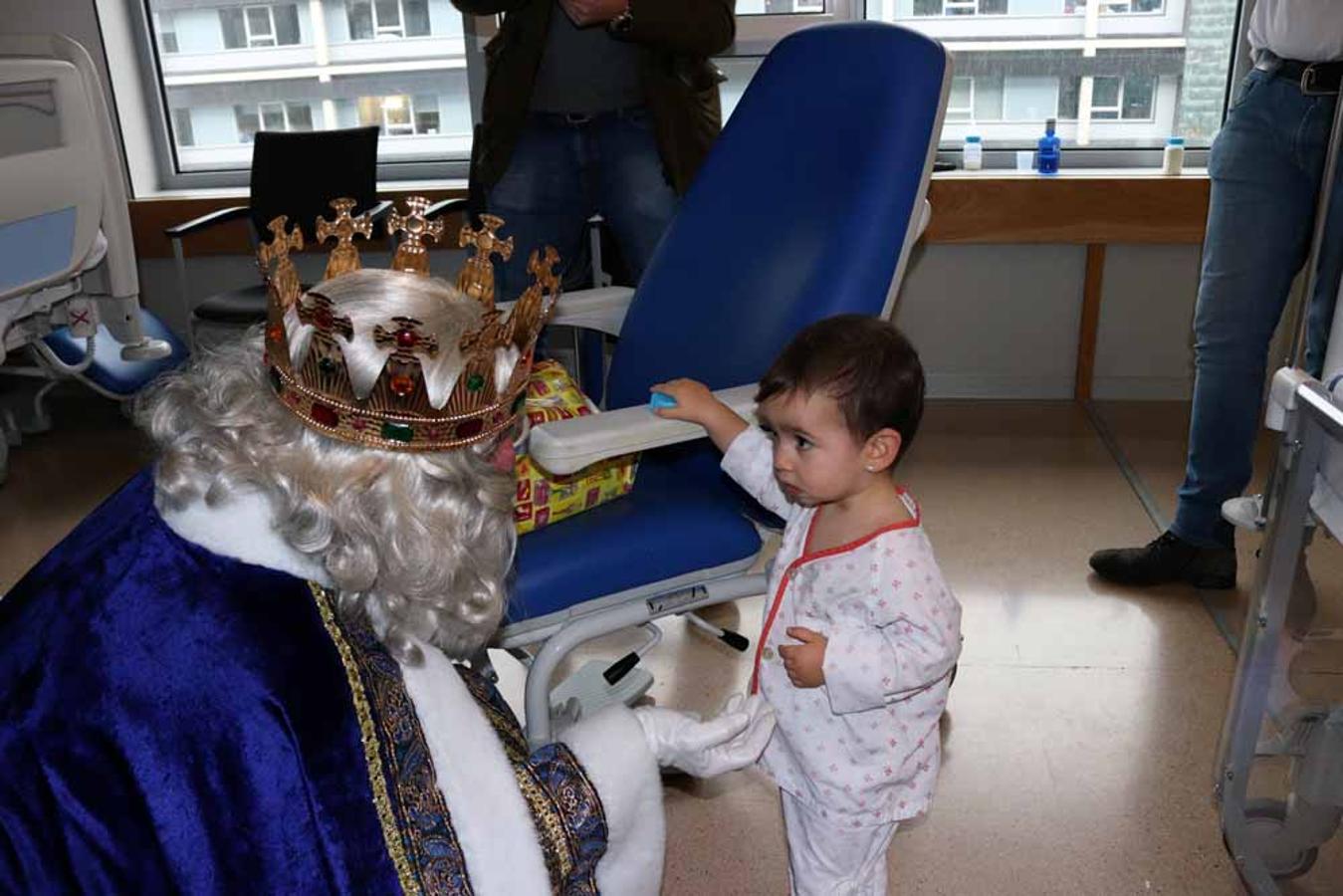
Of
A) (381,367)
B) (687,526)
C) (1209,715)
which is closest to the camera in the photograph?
(381,367)

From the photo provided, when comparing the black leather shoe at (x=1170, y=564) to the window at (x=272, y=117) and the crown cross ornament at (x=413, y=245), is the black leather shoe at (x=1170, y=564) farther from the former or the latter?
the window at (x=272, y=117)

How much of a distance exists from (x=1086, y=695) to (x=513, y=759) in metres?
1.33

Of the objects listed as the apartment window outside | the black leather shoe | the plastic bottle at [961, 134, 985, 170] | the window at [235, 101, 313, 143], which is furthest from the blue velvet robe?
the apartment window outside

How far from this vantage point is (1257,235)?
2066mm

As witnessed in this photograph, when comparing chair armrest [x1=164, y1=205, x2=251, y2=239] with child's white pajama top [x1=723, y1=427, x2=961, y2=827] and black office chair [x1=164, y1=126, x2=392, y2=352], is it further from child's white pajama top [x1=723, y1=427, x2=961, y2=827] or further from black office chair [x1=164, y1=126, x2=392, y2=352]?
child's white pajama top [x1=723, y1=427, x2=961, y2=827]

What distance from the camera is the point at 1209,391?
7.19 ft

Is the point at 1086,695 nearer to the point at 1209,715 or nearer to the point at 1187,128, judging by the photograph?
the point at 1209,715

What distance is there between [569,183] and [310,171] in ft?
4.75

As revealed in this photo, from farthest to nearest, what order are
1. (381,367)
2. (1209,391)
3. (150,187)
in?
(150,187) < (1209,391) < (381,367)

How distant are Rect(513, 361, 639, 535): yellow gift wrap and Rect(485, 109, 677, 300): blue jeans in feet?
2.36

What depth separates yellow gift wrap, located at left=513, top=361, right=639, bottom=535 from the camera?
150 cm

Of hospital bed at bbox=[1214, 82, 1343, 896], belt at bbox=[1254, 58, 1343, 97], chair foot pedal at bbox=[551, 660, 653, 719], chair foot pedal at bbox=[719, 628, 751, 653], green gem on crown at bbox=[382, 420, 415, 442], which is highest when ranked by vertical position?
belt at bbox=[1254, 58, 1343, 97]

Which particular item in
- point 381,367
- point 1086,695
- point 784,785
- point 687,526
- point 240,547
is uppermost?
point 381,367

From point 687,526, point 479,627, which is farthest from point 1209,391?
Result: point 479,627
